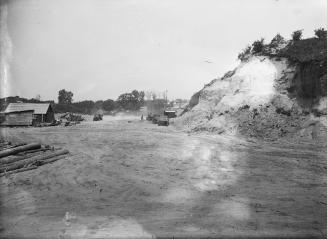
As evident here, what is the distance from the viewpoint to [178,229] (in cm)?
531

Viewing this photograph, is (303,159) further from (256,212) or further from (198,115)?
(198,115)

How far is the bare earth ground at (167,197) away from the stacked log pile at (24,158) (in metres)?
0.44

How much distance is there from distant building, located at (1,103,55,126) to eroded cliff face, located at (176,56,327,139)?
22.8 m

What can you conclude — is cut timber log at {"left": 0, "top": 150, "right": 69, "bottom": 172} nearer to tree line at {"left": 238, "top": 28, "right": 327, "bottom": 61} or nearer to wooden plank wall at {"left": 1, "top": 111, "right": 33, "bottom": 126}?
tree line at {"left": 238, "top": 28, "right": 327, "bottom": 61}

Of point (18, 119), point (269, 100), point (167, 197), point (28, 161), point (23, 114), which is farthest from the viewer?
point (23, 114)

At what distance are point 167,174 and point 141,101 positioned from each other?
93713mm

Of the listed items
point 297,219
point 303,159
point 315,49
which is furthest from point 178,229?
point 315,49

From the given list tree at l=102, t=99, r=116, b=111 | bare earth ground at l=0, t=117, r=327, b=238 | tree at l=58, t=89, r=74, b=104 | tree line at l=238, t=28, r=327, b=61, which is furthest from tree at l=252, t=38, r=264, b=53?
tree at l=58, t=89, r=74, b=104

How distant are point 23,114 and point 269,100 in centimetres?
3203

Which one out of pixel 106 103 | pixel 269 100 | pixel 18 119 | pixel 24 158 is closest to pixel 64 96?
pixel 106 103

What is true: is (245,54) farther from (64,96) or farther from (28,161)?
(64,96)

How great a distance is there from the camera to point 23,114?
37.8 m

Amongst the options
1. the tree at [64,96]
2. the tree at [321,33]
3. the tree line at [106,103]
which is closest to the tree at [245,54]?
the tree at [321,33]

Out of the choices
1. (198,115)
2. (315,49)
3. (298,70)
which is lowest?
(198,115)
